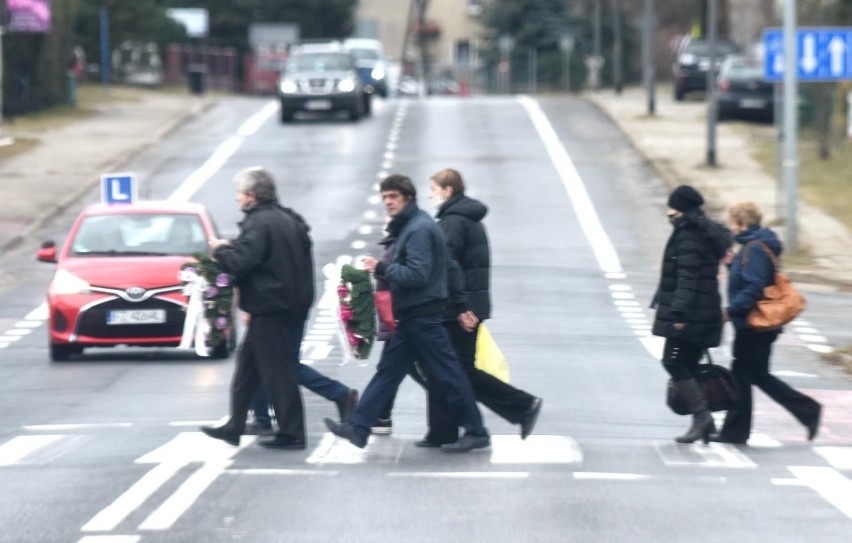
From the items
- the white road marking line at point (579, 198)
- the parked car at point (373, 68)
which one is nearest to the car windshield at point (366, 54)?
the parked car at point (373, 68)

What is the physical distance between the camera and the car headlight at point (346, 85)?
148 feet

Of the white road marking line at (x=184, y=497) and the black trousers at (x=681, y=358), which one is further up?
the black trousers at (x=681, y=358)

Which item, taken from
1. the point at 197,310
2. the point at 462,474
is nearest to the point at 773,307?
the point at 462,474

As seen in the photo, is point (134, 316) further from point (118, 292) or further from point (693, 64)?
point (693, 64)

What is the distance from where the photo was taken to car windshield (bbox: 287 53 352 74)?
45812mm

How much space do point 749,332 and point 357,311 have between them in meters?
2.47

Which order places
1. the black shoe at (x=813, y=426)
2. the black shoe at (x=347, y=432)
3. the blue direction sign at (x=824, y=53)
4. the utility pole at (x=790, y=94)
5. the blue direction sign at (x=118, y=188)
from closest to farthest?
the black shoe at (x=347, y=432) < the black shoe at (x=813, y=426) < the blue direction sign at (x=118, y=188) < the utility pole at (x=790, y=94) < the blue direction sign at (x=824, y=53)

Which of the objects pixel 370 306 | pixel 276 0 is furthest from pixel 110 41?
pixel 370 306

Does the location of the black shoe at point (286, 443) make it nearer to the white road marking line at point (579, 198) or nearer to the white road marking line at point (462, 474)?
the white road marking line at point (462, 474)

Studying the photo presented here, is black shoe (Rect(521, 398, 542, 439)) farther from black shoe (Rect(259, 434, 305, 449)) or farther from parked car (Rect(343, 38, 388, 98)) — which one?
parked car (Rect(343, 38, 388, 98))

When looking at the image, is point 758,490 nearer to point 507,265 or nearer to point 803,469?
point 803,469

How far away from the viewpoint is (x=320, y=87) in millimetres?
45062

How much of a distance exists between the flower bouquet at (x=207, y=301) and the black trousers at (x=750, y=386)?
10.6 feet

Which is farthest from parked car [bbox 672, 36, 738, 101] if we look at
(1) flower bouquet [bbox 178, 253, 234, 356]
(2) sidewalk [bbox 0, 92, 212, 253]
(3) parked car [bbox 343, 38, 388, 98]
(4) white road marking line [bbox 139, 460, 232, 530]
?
(4) white road marking line [bbox 139, 460, 232, 530]
